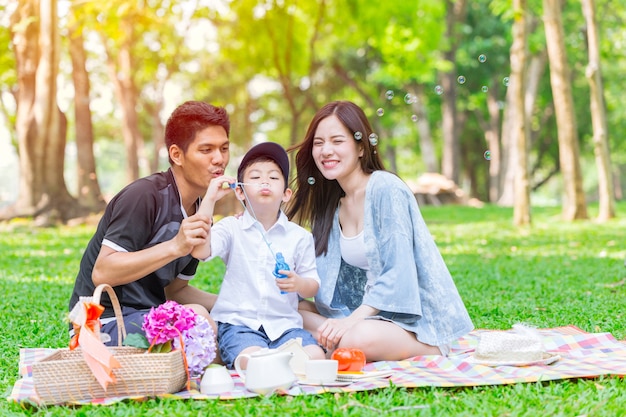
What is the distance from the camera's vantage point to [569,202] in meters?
14.0

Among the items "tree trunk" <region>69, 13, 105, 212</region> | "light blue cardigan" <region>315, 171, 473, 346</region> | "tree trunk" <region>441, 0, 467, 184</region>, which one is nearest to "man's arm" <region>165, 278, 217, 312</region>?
"light blue cardigan" <region>315, 171, 473, 346</region>

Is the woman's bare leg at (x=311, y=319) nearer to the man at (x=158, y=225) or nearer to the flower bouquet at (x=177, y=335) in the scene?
the man at (x=158, y=225)

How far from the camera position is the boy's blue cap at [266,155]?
387 cm

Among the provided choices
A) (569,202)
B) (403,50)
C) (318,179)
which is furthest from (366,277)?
(403,50)

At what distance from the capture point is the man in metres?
3.42

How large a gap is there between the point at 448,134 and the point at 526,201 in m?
10.3

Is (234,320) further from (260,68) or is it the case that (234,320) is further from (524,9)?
(260,68)

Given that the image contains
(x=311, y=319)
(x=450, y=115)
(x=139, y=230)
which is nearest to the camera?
(x=139, y=230)

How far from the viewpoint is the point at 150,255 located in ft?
11.2

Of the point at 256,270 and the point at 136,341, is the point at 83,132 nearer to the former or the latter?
the point at 256,270

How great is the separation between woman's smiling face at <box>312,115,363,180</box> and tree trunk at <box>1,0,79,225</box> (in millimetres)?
10518

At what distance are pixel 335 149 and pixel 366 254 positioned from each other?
0.57 metres

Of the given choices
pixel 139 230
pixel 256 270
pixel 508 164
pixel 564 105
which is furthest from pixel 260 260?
pixel 508 164

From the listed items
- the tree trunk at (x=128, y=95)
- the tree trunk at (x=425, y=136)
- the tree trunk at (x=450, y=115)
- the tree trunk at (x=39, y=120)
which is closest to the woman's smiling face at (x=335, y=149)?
the tree trunk at (x=39, y=120)
